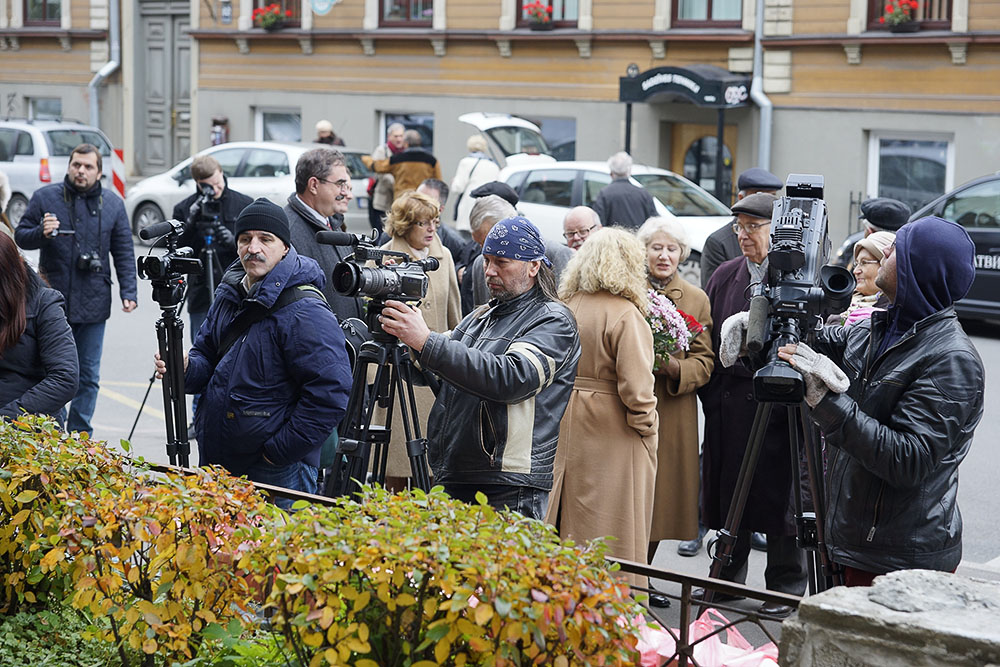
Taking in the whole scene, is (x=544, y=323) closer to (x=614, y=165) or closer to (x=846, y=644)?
(x=846, y=644)

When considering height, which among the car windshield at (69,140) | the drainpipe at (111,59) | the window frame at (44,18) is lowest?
the car windshield at (69,140)

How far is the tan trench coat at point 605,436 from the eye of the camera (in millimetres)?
5383

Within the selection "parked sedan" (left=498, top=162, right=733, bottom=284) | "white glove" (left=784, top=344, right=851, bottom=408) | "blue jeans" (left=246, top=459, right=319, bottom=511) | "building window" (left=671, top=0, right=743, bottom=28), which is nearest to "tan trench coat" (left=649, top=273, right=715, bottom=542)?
"blue jeans" (left=246, top=459, right=319, bottom=511)

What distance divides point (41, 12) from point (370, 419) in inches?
1101

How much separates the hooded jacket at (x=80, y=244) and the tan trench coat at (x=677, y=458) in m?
4.09

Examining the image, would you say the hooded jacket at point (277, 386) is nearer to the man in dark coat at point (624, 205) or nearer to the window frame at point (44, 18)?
the man in dark coat at point (624, 205)

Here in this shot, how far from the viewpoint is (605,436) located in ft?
17.9

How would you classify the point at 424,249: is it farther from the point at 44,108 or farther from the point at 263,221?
the point at 44,108

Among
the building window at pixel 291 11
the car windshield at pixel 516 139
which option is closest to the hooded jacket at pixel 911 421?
the car windshield at pixel 516 139

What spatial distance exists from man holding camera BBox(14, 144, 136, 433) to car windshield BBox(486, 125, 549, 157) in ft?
33.7

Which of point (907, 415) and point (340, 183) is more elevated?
point (340, 183)

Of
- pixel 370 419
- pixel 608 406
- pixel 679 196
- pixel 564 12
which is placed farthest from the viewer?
pixel 564 12

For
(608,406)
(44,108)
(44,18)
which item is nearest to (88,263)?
(608,406)

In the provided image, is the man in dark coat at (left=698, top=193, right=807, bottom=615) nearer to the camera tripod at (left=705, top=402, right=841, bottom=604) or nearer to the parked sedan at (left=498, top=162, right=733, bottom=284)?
the camera tripod at (left=705, top=402, right=841, bottom=604)
